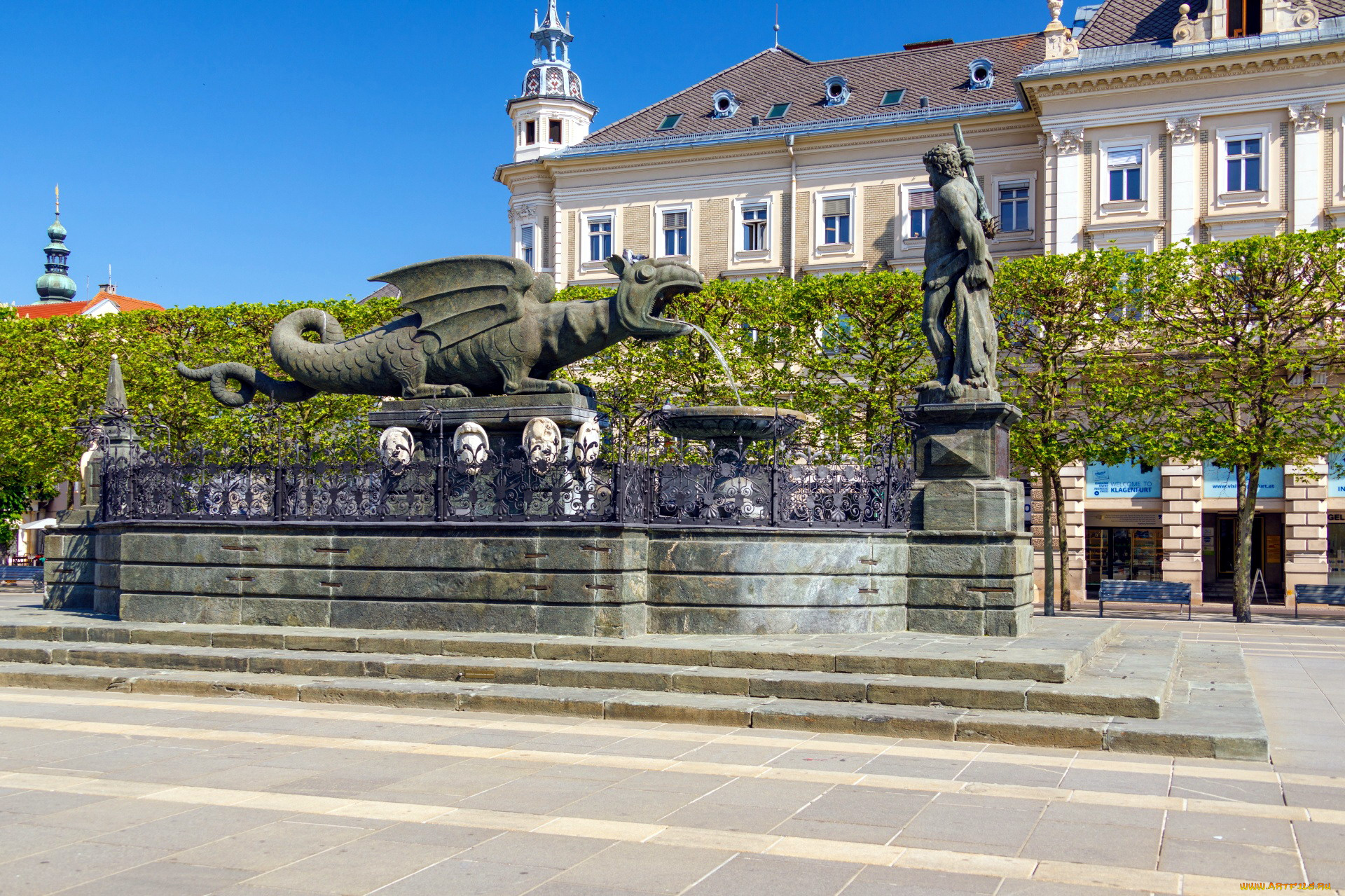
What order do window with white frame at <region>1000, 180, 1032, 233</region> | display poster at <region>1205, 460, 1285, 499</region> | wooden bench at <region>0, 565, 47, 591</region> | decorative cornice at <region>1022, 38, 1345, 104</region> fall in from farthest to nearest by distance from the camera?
1. window with white frame at <region>1000, 180, 1032, 233</region>
2. display poster at <region>1205, 460, 1285, 499</region>
3. decorative cornice at <region>1022, 38, 1345, 104</region>
4. wooden bench at <region>0, 565, 47, 591</region>

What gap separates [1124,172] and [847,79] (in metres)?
12.2

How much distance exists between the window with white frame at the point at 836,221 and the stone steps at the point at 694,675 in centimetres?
3042

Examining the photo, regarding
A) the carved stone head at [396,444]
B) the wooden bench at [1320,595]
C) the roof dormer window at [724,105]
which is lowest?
the wooden bench at [1320,595]

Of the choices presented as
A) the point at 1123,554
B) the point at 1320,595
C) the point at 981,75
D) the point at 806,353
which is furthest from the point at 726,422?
the point at 981,75

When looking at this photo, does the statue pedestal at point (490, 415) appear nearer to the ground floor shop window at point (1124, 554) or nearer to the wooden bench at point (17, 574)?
the wooden bench at point (17, 574)

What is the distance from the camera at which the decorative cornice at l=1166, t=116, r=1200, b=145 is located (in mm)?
36031

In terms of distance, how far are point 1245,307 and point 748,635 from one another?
71.4 feet

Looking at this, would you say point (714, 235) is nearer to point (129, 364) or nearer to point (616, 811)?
point (129, 364)

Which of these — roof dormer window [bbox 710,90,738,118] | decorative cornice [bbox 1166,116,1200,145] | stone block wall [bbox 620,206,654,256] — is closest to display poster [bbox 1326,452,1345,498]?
decorative cornice [bbox 1166,116,1200,145]

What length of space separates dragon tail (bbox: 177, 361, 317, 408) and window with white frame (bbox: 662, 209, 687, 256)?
29.0 metres

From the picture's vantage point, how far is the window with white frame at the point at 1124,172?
3669 centimetres

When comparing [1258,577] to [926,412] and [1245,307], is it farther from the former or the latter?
[926,412]

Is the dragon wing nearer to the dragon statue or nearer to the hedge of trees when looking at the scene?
the dragon statue

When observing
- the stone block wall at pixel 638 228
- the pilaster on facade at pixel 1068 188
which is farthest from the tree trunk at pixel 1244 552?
the stone block wall at pixel 638 228
